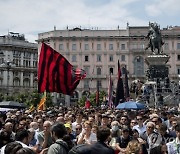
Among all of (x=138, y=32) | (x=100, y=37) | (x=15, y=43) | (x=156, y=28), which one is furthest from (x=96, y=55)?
(x=156, y=28)

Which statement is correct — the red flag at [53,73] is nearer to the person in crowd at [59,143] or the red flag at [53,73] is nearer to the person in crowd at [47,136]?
the person in crowd at [47,136]

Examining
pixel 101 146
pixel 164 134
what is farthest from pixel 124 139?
pixel 101 146

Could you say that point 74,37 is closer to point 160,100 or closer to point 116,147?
point 160,100

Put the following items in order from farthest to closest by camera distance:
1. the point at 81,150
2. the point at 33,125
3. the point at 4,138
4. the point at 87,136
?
1. the point at 33,125
2. the point at 87,136
3. the point at 4,138
4. the point at 81,150

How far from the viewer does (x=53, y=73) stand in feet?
54.5

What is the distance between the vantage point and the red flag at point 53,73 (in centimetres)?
1642

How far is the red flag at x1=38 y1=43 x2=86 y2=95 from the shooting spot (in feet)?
53.9

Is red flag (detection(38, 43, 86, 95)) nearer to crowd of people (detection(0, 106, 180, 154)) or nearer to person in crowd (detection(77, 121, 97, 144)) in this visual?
crowd of people (detection(0, 106, 180, 154))

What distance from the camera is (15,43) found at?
3925 inches

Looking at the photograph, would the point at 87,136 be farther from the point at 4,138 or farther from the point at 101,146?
the point at 101,146

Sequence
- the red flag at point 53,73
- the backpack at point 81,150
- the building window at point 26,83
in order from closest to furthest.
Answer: the backpack at point 81,150 → the red flag at point 53,73 → the building window at point 26,83

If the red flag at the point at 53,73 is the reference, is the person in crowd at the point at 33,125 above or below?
below

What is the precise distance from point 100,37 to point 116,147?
265 ft

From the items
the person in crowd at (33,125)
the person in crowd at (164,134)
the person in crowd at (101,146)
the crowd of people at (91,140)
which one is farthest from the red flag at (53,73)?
the person in crowd at (101,146)
